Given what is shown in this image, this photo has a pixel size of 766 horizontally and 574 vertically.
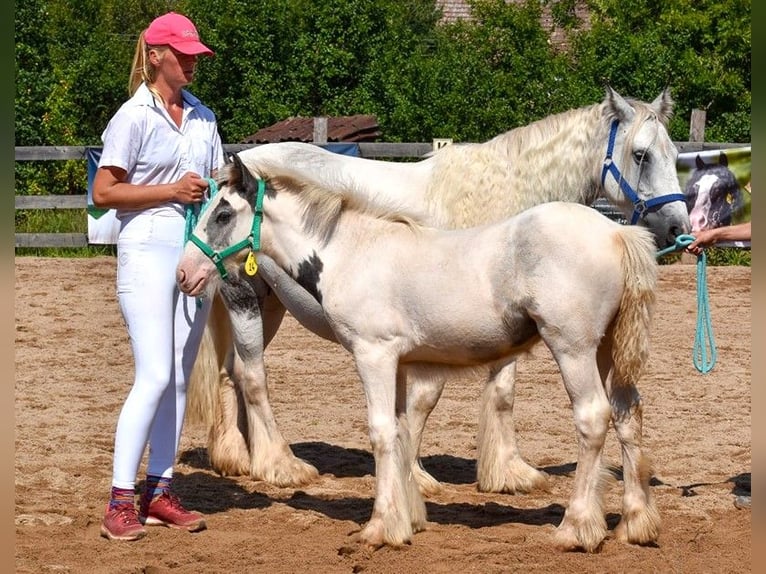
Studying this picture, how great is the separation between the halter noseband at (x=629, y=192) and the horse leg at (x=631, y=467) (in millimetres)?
1114

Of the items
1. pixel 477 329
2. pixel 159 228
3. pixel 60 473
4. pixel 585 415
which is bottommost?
pixel 60 473

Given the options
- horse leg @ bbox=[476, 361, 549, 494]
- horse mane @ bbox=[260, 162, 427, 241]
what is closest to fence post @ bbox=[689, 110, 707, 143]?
horse leg @ bbox=[476, 361, 549, 494]

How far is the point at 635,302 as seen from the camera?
4.34 meters

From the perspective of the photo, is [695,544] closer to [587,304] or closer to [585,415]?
[585,415]

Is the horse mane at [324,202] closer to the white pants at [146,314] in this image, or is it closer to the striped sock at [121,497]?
the white pants at [146,314]

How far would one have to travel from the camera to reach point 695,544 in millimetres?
4641

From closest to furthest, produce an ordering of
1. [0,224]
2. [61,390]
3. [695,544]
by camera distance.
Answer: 1. [0,224]
2. [695,544]
3. [61,390]

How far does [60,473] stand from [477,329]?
272cm

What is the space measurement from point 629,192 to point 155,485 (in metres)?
2.76

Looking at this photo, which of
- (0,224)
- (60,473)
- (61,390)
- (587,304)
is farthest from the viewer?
(61,390)

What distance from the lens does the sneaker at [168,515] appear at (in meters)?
4.92

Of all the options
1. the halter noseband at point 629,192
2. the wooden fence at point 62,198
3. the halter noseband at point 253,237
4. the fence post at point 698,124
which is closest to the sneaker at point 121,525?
the halter noseband at point 253,237

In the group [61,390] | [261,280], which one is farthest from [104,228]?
[261,280]

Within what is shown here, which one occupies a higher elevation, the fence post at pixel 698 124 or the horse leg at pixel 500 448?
the fence post at pixel 698 124
